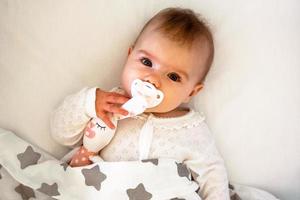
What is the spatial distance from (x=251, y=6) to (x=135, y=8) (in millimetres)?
308

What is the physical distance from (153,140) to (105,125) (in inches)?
4.8

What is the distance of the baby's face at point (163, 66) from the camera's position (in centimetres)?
116

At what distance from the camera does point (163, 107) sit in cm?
119

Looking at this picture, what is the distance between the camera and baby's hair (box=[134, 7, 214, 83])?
117cm

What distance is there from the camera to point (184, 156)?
3.95ft

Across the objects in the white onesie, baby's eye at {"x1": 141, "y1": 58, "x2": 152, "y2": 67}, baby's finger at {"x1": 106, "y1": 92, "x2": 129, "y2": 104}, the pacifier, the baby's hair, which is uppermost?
the baby's hair

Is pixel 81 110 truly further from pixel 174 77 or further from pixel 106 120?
pixel 174 77

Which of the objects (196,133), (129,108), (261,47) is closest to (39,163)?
(129,108)

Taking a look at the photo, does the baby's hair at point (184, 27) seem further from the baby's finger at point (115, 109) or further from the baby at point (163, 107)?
the baby's finger at point (115, 109)

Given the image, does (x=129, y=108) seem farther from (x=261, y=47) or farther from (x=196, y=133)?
(x=261, y=47)

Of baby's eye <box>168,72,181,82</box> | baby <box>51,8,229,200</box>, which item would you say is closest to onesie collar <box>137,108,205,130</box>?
baby <box>51,8,229,200</box>

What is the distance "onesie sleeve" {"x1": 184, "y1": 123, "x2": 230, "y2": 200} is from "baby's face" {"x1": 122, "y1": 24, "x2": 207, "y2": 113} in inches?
5.4

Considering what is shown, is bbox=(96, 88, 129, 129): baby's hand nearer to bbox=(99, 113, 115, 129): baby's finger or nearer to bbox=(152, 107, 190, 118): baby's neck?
bbox=(99, 113, 115, 129): baby's finger

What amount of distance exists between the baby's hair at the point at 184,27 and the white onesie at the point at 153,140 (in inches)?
5.9
